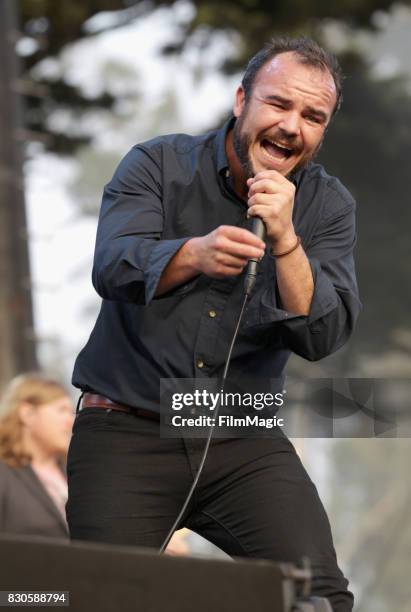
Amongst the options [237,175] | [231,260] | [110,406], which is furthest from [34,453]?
[231,260]

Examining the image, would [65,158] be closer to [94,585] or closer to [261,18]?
[261,18]

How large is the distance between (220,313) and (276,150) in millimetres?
331

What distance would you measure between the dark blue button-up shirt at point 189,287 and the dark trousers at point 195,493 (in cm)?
9

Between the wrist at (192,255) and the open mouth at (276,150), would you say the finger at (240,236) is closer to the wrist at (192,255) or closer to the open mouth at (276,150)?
the wrist at (192,255)

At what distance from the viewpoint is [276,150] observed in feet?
7.16

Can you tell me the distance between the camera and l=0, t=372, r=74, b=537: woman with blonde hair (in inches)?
163

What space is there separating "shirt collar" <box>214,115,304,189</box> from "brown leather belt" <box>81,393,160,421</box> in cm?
50

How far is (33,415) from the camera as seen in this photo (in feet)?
14.2

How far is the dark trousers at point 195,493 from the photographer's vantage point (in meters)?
2.04

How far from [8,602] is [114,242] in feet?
2.39

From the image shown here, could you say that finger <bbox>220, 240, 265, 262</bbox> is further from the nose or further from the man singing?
the nose

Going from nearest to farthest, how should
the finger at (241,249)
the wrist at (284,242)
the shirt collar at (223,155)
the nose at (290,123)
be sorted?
the finger at (241,249) → the wrist at (284,242) → the nose at (290,123) → the shirt collar at (223,155)

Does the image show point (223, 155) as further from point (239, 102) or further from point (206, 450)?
point (206, 450)

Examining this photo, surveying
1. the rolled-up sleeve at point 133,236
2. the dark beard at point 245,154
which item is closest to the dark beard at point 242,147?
the dark beard at point 245,154
